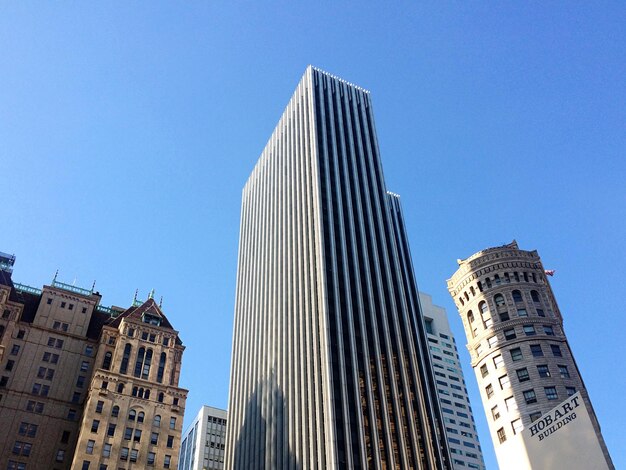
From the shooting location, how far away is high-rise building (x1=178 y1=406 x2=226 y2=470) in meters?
183

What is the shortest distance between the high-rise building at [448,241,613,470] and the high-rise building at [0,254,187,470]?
5791 cm

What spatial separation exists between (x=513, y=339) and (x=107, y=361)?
262 ft

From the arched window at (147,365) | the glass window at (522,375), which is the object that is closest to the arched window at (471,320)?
the glass window at (522,375)

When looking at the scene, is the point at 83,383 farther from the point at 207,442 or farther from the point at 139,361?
the point at 207,442

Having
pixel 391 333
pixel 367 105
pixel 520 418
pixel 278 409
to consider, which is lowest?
pixel 520 418

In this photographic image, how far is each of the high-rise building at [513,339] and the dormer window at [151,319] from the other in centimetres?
6492

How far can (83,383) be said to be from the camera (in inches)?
4899

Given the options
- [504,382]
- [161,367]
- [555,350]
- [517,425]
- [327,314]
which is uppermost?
[161,367]

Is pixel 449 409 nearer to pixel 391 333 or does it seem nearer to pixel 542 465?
pixel 391 333

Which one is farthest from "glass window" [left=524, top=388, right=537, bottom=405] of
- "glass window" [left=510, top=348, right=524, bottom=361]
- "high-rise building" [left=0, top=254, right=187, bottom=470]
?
"high-rise building" [left=0, top=254, right=187, bottom=470]

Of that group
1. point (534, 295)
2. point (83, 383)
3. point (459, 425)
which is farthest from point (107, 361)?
point (459, 425)

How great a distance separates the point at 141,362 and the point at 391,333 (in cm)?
5107

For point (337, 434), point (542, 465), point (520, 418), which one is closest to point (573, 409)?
point (542, 465)

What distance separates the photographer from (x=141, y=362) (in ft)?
409
